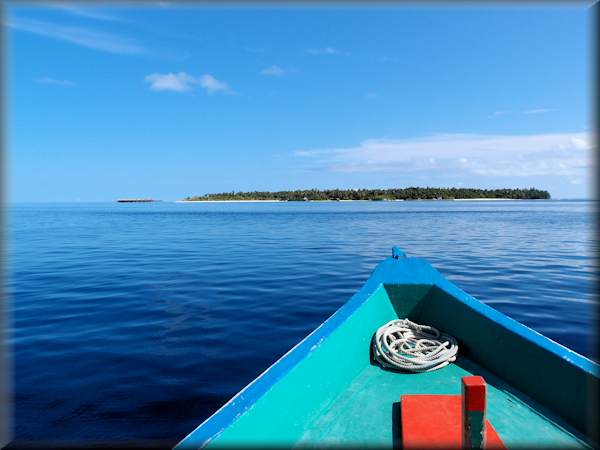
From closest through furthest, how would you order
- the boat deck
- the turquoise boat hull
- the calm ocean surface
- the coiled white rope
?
the turquoise boat hull < the boat deck < the coiled white rope < the calm ocean surface

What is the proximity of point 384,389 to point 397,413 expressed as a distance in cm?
46

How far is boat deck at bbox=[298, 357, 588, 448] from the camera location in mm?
2820

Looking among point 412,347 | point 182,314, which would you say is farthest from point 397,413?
point 182,314

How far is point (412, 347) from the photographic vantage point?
14.6 ft

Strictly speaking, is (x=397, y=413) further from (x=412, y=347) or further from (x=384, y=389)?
(x=412, y=347)

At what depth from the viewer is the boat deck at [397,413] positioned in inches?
111

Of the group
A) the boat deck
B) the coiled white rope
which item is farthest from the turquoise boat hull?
the coiled white rope

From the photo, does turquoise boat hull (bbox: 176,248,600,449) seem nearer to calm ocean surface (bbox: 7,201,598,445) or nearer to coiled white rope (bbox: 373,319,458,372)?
coiled white rope (bbox: 373,319,458,372)

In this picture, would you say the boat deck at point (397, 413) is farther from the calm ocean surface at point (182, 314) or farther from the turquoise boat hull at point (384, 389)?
the calm ocean surface at point (182, 314)

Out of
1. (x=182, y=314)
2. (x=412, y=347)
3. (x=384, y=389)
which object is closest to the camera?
(x=384, y=389)

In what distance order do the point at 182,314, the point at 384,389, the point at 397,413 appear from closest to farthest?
the point at 397,413 < the point at 384,389 < the point at 182,314

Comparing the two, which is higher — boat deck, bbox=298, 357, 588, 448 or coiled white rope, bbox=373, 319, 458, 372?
coiled white rope, bbox=373, 319, 458, 372

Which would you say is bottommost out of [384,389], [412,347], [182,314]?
[182,314]

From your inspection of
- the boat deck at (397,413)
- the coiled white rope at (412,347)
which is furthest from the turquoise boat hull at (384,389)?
the coiled white rope at (412,347)
